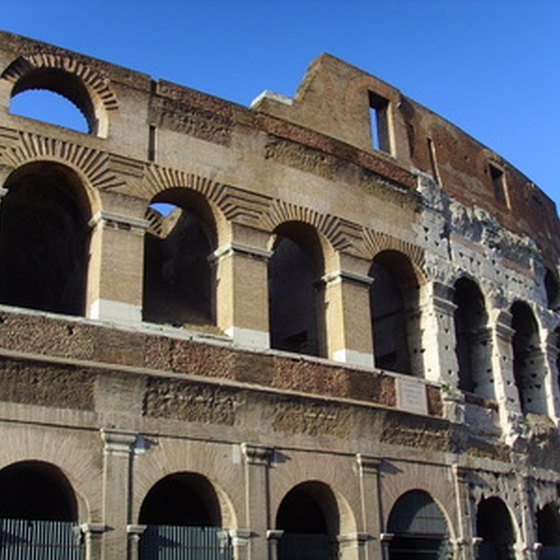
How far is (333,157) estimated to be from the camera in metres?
14.3

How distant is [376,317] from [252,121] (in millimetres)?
4595

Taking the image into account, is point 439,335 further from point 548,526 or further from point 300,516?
point 548,526

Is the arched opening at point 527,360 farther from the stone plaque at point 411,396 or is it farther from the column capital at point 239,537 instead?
the column capital at point 239,537

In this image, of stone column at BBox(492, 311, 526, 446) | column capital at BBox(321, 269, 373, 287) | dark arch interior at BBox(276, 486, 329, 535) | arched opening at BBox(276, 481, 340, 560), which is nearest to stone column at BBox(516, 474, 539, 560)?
stone column at BBox(492, 311, 526, 446)

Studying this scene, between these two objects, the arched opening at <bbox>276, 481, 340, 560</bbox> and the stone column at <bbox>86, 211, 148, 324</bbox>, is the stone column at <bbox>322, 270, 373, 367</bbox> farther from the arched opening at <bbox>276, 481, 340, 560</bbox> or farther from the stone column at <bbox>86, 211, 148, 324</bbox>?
the stone column at <bbox>86, 211, 148, 324</bbox>

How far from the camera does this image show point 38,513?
11664mm

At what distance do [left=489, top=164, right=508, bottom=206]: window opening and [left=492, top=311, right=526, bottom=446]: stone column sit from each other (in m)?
3.01

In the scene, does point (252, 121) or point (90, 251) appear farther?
point (252, 121)

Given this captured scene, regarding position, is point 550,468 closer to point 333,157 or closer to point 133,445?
point 333,157

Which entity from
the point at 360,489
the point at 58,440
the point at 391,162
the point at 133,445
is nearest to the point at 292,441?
the point at 360,489

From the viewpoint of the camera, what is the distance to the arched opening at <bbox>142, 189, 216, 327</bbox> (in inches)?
551

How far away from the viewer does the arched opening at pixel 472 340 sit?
15883mm

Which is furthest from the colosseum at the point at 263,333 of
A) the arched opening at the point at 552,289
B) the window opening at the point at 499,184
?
the arched opening at the point at 552,289

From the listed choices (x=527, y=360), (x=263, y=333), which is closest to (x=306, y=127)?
(x=263, y=333)
